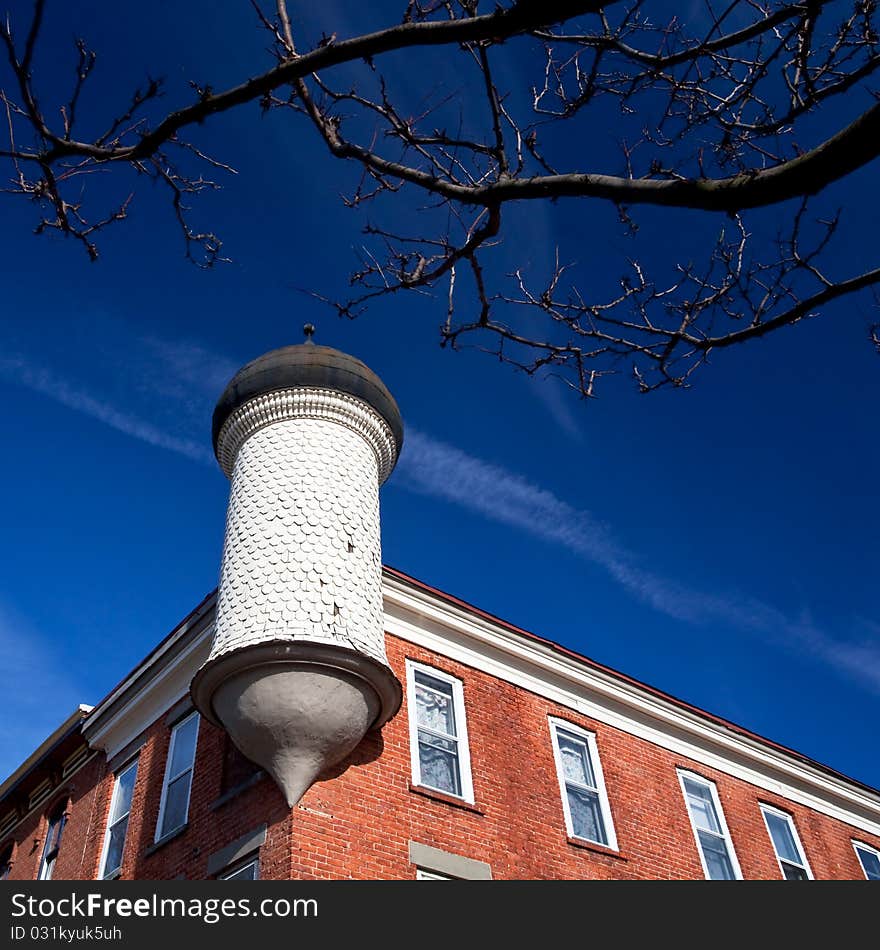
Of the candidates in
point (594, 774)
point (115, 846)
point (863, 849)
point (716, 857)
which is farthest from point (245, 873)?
point (863, 849)

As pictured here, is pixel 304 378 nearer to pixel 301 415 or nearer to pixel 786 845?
pixel 301 415

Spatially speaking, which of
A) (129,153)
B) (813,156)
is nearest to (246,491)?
(129,153)

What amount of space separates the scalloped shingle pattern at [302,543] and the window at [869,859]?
13.3 meters

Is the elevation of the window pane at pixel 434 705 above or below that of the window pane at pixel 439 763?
above

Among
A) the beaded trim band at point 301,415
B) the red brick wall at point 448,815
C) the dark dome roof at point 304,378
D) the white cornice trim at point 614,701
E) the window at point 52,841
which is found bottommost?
the red brick wall at point 448,815

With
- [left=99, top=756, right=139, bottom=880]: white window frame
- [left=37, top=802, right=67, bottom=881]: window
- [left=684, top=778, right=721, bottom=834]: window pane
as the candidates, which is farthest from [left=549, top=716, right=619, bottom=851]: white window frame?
[left=37, top=802, right=67, bottom=881]: window

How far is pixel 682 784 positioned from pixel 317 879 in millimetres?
8623

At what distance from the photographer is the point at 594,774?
16.0 meters

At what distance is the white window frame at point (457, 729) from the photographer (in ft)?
43.8

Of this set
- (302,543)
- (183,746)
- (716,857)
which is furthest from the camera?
(716,857)

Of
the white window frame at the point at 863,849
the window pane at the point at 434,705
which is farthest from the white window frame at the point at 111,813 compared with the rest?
the white window frame at the point at 863,849

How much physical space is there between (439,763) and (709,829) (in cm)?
625

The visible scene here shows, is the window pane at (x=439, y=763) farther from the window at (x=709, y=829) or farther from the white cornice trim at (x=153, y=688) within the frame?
the window at (x=709, y=829)

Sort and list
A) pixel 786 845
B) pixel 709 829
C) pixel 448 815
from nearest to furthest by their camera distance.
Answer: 1. pixel 448 815
2. pixel 709 829
3. pixel 786 845
